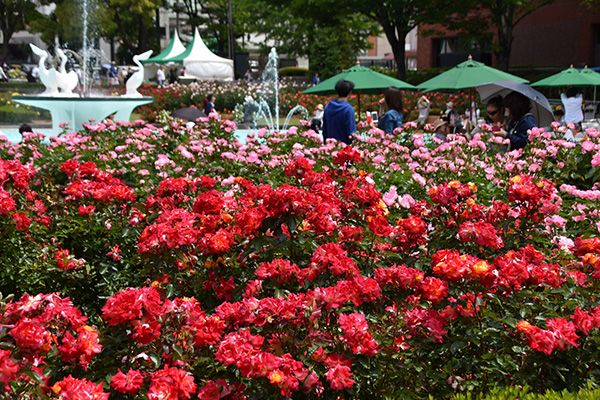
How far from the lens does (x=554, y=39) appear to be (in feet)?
111

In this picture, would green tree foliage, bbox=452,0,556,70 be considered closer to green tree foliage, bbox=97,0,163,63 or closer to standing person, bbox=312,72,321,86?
standing person, bbox=312,72,321,86

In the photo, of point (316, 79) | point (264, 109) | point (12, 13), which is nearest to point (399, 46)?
point (316, 79)

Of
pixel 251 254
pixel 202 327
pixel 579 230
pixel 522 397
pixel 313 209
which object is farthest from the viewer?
pixel 579 230

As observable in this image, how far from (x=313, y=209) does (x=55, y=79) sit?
42.7 ft

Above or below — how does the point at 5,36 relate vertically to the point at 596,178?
above

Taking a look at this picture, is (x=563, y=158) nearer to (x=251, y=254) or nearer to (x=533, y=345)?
(x=251, y=254)

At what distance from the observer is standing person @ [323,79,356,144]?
7602 mm

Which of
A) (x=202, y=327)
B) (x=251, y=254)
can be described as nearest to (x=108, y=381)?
(x=202, y=327)

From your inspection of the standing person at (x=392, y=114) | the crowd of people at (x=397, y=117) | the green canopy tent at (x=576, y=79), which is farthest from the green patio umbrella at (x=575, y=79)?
the standing person at (x=392, y=114)

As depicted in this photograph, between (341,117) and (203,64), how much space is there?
32.3m

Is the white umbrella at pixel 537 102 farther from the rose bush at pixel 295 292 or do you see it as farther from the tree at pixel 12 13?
the tree at pixel 12 13

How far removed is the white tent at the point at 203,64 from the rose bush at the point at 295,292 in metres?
34.7

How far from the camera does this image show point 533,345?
237cm

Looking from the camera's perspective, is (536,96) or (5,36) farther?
(5,36)
